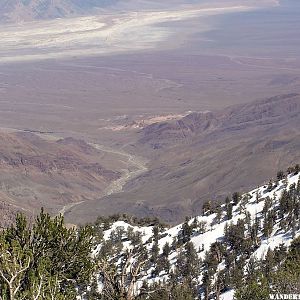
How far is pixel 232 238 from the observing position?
157 ft

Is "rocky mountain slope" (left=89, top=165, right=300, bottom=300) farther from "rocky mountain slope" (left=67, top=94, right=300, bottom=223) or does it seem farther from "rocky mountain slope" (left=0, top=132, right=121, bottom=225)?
"rocky mountain slope" (left=0, top=132, right=121, bottom=225)

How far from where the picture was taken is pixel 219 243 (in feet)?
159

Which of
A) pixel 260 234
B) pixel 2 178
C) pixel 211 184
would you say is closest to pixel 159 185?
pixel 211 184

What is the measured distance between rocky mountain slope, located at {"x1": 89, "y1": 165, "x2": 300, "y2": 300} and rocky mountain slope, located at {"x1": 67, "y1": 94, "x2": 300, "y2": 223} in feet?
165

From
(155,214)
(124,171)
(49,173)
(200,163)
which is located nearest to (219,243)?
(155,214)

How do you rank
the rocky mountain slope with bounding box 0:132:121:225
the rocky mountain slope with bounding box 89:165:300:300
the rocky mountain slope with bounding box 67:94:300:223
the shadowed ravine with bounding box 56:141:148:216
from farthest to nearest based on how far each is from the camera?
the shadowed ravine with bounding box 56:141:148:216, the rocky mountain slope with bounding box 0:132:121:225, the rocky mountain slope with bounding box 67:94:300:223, the rocky mountain slope with bounding box 89:165:300:300

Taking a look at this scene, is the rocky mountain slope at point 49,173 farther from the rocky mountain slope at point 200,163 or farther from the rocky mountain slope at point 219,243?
the rocky mountain slope at point 219,243

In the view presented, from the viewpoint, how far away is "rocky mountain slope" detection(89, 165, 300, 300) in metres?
40.3

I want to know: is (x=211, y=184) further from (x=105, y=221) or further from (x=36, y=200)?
(x=105, y=221)

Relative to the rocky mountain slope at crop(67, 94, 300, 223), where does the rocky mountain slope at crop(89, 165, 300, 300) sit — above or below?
above

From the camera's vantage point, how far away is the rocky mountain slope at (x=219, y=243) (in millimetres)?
40281

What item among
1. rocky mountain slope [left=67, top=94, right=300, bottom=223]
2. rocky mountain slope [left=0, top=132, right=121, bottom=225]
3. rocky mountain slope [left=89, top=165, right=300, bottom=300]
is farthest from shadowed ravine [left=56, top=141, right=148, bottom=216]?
rocky mountain slope [left=89, top=165, right=300, bottom=300]

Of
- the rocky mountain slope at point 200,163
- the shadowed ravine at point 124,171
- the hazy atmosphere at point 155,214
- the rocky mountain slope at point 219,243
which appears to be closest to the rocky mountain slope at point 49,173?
the hazy atmosphere at point 155,214

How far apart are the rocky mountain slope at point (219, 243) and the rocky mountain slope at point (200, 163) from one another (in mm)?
50184
